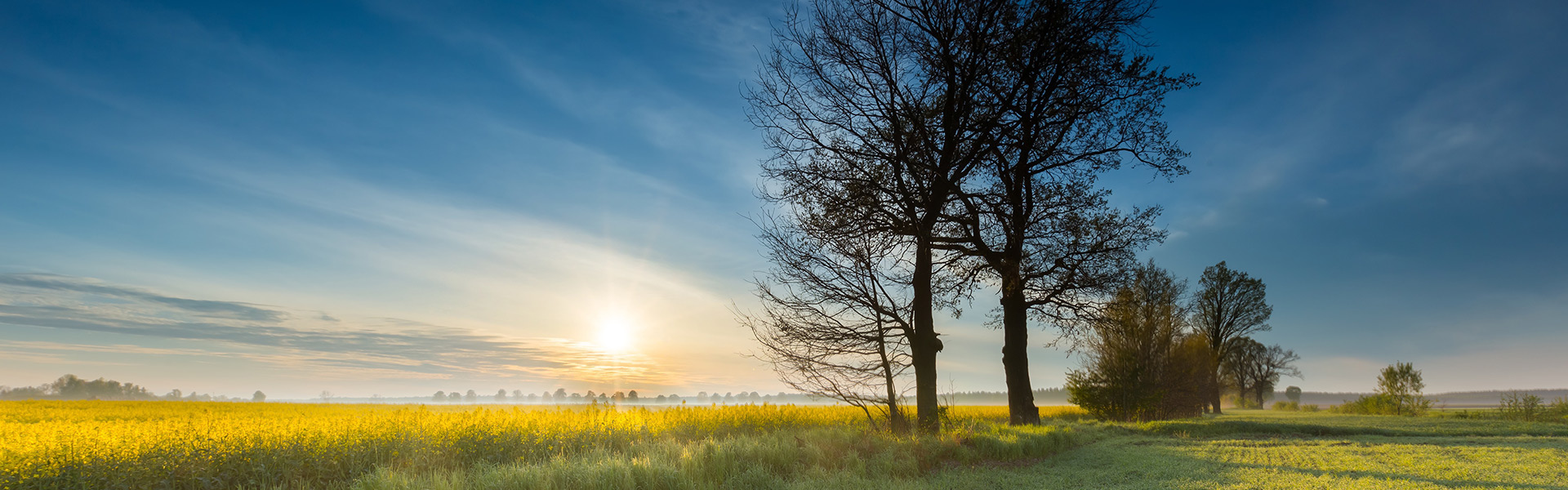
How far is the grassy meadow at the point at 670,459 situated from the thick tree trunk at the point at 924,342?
50 cm

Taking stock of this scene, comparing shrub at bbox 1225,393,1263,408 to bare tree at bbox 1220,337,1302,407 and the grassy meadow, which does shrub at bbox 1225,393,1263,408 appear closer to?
bare tree at bbox 1220,337,1302,407

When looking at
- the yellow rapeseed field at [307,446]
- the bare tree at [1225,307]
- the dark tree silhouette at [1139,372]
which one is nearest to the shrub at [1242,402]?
the bare tree at [1225,307]

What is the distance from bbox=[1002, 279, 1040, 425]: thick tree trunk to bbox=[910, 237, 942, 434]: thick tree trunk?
3.29 m

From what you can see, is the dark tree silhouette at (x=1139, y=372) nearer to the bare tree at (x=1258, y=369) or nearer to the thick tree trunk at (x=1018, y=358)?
the thick tree trunk at (x=1018, y=358)

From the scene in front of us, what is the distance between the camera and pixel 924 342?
1015 centimetres

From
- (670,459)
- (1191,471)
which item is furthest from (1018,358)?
(670,459)

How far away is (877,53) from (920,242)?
11.0ft

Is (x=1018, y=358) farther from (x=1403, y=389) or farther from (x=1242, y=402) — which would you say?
(x=1242, y=402)

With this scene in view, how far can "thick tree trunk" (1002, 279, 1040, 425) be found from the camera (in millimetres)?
12969

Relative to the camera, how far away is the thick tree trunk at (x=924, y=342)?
10.0m

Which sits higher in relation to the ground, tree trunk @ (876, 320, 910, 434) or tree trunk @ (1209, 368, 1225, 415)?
tree trunk @ (876, 320, 910, 434)

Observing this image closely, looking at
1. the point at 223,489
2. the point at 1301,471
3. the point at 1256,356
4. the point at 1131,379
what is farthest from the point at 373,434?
the point at 1256,356

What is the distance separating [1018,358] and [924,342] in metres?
4.08

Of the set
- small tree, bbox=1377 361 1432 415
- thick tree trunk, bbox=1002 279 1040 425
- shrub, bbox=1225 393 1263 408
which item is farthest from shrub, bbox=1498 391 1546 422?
shrub, bbox=1225 393 1263 408
